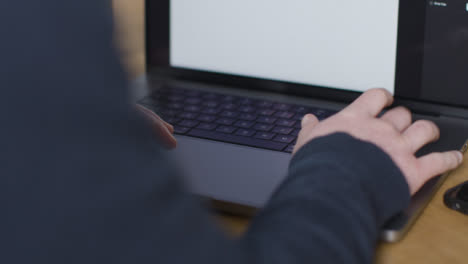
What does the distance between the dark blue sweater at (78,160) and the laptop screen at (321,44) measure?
0.51 meters

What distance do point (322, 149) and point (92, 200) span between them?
21 centimetres

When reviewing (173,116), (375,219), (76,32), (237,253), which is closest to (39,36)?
(76,32)

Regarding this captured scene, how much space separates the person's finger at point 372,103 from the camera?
0.55m

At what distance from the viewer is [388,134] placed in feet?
1.65

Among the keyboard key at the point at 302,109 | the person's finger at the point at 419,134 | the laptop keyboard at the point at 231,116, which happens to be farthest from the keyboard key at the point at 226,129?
the person's finger at the point at 419,134

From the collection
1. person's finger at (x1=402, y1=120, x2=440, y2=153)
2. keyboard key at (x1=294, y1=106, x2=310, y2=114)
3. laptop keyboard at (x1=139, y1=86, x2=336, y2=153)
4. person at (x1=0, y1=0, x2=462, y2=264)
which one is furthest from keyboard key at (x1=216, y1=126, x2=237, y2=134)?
person at (x1=0, y1=0, x2=462, y2=264)

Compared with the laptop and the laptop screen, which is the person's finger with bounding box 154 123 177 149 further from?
the laptop screen

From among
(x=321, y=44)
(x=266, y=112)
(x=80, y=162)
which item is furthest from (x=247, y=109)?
(x=80, y=162)

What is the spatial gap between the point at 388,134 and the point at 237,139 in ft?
0.77

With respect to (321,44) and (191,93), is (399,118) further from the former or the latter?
(191,93)

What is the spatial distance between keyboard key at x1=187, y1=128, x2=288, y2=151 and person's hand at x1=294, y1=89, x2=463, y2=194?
0.10 m

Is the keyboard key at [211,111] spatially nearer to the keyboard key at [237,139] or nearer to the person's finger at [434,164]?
the keyboard key at [237,139]

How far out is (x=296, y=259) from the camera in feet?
1.18

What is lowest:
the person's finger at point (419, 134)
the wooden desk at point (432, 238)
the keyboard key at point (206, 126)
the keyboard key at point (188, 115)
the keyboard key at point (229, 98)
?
the wooden desk at point (432, 238)
